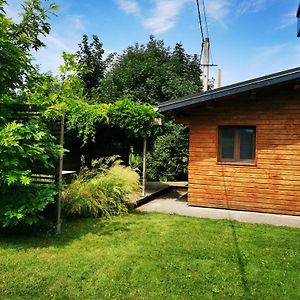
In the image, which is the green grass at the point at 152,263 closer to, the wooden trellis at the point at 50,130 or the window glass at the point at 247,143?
the wooden trellis at the point at 50,130

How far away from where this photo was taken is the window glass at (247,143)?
23.5 feet

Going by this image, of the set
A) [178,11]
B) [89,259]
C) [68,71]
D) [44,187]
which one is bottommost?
[89,259]

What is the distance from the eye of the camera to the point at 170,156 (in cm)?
1427

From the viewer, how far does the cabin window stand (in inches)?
282

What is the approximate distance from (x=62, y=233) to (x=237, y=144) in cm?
448

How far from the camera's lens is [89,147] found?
11.2 meters

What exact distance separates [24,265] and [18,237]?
112cm

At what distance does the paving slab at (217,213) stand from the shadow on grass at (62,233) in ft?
4.79

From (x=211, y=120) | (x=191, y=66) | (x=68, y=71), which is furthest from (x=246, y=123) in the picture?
(x=191, y=66)

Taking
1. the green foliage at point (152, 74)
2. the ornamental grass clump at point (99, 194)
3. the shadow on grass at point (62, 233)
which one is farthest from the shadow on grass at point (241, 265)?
the green foliage at point (152, 74)

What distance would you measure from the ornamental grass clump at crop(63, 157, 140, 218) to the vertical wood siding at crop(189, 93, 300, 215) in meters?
1.83

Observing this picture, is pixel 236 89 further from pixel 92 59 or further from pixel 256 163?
pixel 92 59

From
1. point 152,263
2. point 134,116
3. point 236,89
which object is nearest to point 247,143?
point 236,89

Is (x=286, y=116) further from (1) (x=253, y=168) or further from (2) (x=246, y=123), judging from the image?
(1) (x=253, y=168)
